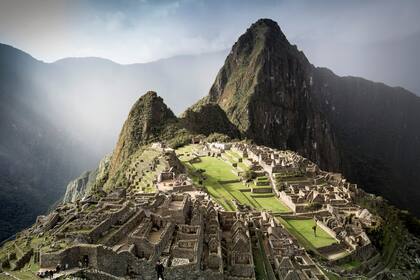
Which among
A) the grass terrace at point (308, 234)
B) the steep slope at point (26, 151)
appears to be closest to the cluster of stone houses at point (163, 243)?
the grass terrace at point (308, 234)

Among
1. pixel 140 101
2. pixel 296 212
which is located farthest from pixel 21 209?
pixel 296 212

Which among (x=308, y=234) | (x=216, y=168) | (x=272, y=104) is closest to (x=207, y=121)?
(x=216, y=168)

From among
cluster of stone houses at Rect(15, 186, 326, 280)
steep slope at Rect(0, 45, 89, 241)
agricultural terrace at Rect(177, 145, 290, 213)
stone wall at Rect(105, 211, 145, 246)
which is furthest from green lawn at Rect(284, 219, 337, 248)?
steep slope at Rect(0, 45, 89, 241)

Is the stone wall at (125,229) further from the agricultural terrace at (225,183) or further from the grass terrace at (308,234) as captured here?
the grass terrace at (308,234)

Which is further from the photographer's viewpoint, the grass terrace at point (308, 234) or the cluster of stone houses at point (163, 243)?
the grass terrace at point (308, 234)

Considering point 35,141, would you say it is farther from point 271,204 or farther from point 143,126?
point 271,204

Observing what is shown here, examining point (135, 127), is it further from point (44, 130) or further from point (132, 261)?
point (132, 261)
